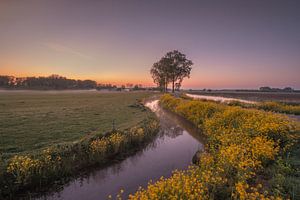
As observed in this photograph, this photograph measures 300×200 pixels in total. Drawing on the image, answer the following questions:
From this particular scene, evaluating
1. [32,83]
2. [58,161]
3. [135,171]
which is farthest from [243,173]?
[32,83]

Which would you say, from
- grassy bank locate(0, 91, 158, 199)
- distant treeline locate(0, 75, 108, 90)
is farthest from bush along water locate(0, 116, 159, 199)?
distant treeline locate(0, 75, 108, 90)

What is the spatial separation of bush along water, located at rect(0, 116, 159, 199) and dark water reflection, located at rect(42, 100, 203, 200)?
0.72m

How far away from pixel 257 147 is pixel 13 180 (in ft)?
31.9

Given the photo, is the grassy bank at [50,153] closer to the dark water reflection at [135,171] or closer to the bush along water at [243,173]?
the dark water reflection at [135,171]

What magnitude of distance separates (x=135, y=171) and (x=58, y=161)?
3.71m

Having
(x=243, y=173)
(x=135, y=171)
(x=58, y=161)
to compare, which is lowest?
(x=135, y=171)

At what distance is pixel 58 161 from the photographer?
7.50 m

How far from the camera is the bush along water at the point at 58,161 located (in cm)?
630

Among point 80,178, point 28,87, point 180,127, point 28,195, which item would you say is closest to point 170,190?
point 80,178

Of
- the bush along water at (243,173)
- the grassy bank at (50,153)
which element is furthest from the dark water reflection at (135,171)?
the bush along water at (243,173)

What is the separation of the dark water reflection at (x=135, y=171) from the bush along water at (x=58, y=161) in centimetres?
72

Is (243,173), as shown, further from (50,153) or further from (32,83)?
(32,83)

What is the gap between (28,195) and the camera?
6.27 metres

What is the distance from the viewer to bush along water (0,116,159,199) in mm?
6301
